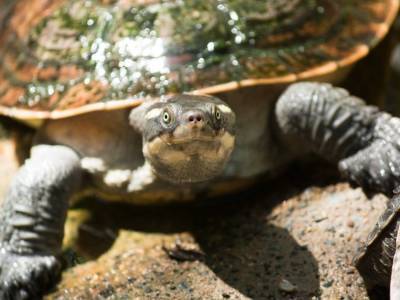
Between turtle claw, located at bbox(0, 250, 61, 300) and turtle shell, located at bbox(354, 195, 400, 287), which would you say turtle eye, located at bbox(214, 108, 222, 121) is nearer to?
turtle shell, located at bbox(354, 195, 400, 287)

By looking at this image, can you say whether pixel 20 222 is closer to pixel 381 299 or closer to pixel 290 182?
pixel 290 182

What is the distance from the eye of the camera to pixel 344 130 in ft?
9.17

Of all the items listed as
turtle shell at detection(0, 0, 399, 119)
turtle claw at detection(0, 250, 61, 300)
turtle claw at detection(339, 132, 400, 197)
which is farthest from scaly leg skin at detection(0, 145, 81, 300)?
turtle claw at detection(339, 132, 400, 197)

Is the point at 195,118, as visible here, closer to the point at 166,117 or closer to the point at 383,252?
the point at 166,117

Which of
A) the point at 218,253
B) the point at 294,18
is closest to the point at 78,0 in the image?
the point at 294,18

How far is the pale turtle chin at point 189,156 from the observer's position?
7.52 feet

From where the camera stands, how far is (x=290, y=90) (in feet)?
9.52

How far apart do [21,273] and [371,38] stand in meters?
2.06

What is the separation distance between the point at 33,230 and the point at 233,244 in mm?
868

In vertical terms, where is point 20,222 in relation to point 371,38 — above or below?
below

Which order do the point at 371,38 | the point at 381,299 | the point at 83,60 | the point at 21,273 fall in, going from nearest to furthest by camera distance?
1. the point at 381,299
2. the point at 21,273
3. the point at 83,60
4. the point at 371,38

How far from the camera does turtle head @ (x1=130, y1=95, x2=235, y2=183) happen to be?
222cm

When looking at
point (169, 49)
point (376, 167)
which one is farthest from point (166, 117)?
point (376, 167)

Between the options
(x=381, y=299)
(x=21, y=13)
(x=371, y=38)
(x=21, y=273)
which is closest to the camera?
(x=381, y=299)
